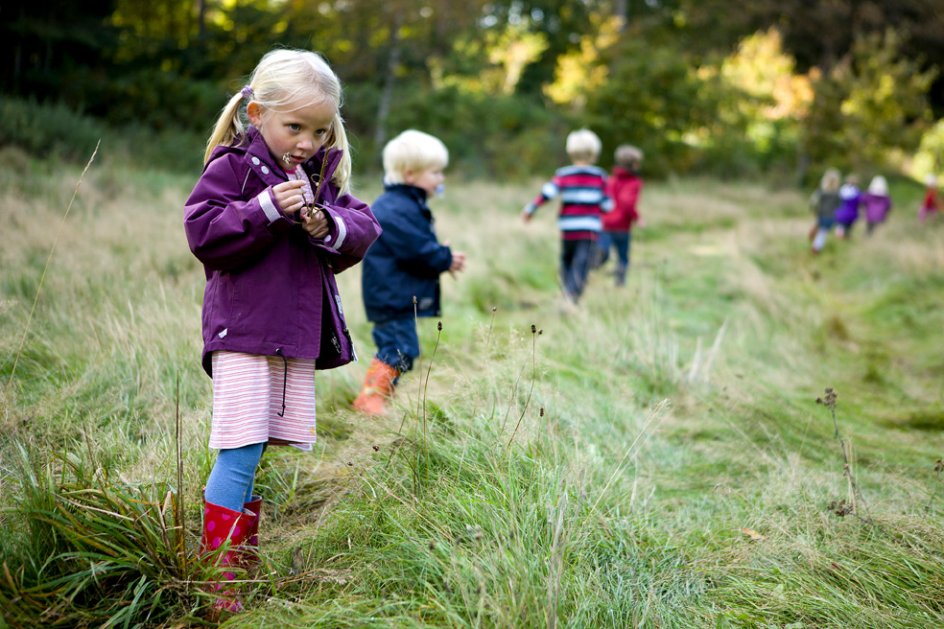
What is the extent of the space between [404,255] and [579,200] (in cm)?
352

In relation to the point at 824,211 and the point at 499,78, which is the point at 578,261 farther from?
the point at 499,78

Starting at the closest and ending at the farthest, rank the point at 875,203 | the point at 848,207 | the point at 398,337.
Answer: the point at 398,337 < the point at 848,207 < the point at 875,203

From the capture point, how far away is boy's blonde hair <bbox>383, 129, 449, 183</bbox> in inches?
160

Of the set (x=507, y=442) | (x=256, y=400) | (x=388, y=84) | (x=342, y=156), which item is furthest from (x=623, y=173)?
(x=388, y=84)

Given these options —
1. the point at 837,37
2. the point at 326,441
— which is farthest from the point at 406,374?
the point at 837,37

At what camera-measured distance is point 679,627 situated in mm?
2141

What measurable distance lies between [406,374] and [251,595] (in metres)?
2.07

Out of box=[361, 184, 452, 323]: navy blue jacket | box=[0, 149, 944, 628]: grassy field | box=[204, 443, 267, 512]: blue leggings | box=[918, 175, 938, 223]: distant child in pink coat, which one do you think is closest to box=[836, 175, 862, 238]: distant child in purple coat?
box=[918, 175, 938, 223]: distant child in pink coat

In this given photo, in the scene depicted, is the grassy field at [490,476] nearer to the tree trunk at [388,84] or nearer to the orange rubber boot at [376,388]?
the orange rubber boot at [376,388]

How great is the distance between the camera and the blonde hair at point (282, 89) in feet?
7.55

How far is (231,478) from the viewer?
2.25 meters

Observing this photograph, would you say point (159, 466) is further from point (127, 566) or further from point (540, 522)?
point (540, 522)

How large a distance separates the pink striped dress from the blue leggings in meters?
0.05

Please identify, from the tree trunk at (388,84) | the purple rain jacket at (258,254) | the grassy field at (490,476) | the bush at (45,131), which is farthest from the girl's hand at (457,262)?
the tree trunk at (388,84)
